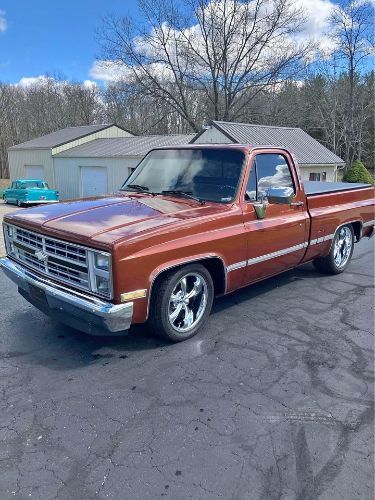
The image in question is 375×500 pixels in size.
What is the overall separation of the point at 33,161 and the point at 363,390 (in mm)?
30700

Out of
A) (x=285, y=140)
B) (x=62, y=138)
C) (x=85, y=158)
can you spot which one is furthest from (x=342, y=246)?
(x=62, y=138)

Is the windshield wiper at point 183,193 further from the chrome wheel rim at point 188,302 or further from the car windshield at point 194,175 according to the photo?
the chrome wheel rim at point 188,302

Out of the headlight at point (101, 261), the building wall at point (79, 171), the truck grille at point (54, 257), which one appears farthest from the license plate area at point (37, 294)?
the building wall at point (79, 171)

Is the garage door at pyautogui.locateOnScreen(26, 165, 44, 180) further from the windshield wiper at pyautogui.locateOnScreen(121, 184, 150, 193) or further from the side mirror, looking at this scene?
the side mirror

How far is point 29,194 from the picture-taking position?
877 inches

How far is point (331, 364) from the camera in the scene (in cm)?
370

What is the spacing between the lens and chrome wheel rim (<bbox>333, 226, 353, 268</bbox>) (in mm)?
6355

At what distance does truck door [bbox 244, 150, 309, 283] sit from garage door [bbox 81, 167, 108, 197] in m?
20.4

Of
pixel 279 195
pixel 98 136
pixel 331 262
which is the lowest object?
pixel 331 262

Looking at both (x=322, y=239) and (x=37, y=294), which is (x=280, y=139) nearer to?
(x=322, y=239)

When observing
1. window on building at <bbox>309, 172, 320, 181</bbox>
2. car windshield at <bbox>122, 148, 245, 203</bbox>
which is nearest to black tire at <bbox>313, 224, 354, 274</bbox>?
car windshield at <bbox>122, 148, 245, 203</bbox>

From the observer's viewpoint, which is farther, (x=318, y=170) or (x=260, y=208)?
(x=318, y=170)

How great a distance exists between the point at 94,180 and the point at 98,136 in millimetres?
6395

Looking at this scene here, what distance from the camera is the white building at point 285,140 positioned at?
20.4 m
